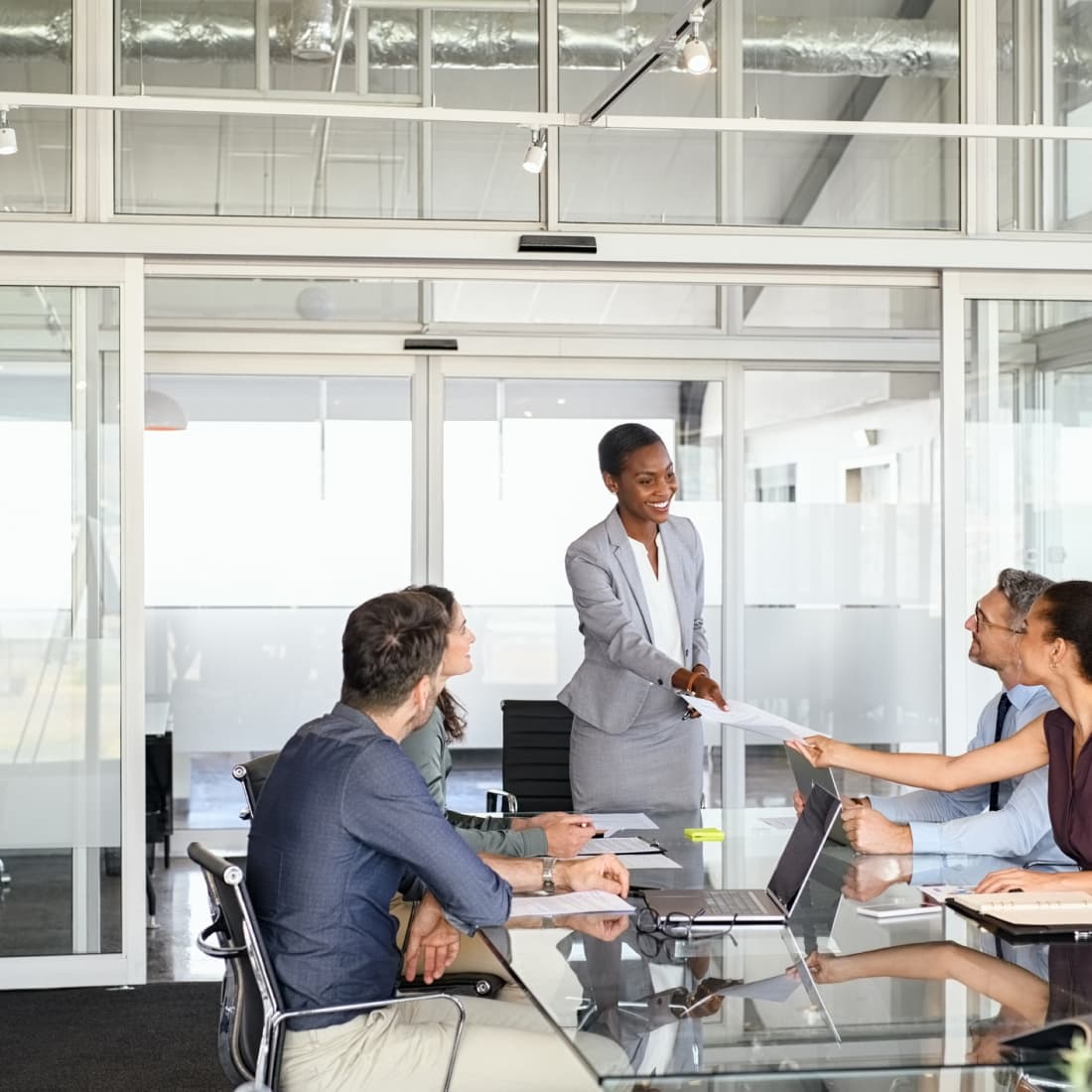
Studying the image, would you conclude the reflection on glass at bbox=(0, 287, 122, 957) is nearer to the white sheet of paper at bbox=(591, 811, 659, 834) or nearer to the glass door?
the glass door

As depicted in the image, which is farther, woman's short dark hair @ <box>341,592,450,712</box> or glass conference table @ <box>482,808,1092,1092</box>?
woman's short dark hair @ <box>341,592,450,712</box>

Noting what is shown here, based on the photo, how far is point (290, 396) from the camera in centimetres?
783

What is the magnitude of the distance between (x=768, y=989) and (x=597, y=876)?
2.46 ft

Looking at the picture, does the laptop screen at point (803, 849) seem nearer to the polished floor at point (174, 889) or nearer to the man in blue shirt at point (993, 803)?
the man in blue shirt at point (993, 803)

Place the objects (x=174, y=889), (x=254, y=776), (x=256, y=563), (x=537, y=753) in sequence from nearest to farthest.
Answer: (x=254, y=776) < (x=537, y=753) < (x=174, y=889) < (x=256, y=563)

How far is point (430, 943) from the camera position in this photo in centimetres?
301

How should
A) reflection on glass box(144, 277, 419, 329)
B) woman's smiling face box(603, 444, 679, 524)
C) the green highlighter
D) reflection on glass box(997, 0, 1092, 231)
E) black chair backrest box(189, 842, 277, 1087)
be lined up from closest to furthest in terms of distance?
black chair backrest box(189, 842, 277, 1087)
the green highlighter
woman's smiling face box(603, 444, 679, 524)
reflection on glass box(997, 0, 1092, 231)
reflection on glass box(144, 277, 419, 329)

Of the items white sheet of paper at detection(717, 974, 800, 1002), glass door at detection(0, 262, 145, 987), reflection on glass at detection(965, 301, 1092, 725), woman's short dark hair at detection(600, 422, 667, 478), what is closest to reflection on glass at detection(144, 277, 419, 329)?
glass door at detection(0, 262, 145, 987)

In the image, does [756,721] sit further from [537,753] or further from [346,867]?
[537,753]

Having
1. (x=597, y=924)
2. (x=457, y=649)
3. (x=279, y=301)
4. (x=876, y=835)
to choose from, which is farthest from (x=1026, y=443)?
(x=279, y=301)

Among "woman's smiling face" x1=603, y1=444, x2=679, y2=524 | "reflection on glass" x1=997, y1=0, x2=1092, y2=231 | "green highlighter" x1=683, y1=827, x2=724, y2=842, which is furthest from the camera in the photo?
"reflection on glass" x1=997, y1=0, x2=1092, y2=231

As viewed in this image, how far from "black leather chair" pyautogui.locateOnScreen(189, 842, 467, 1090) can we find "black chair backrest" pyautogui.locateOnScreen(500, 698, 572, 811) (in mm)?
2899

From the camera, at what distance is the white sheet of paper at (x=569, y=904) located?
115 inches

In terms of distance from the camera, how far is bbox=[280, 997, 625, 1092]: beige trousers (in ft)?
8.82
